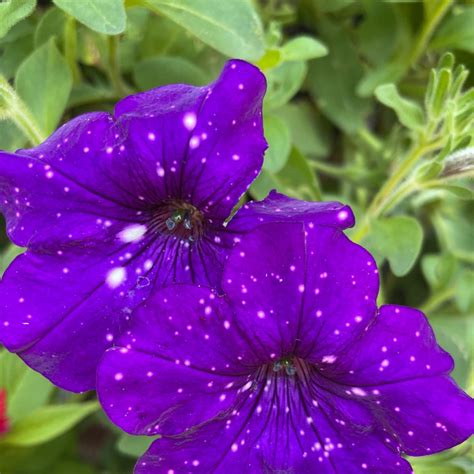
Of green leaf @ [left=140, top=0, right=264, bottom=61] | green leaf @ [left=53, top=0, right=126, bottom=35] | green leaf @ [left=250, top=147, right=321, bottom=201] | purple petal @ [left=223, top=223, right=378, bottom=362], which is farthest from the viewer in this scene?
green leaf @ [left=250, top=147, right=321, bottom=201]

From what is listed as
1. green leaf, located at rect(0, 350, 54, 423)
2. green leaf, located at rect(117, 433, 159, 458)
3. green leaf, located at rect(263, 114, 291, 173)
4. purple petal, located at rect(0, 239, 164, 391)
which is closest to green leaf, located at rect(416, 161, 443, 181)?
green leaf, located at rect(263, 114, 291, 173)

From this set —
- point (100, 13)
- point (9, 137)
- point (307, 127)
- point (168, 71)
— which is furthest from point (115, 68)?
A: point (307, 127)

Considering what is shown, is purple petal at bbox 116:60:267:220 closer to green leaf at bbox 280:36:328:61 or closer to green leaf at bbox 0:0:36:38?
green leaf at bbox 0:0:36:38

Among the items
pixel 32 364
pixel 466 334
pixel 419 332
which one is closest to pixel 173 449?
pixel 32 364

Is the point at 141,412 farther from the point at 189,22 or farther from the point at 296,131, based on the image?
the point at 296,131

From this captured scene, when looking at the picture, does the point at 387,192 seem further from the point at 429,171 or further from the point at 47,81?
the point at 47,81

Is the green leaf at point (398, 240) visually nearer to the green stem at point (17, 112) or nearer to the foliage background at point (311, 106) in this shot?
the foliage background at point (311, 106)

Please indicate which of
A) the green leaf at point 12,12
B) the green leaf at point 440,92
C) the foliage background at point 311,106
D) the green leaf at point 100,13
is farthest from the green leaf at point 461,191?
the green leaf at point 12,12
